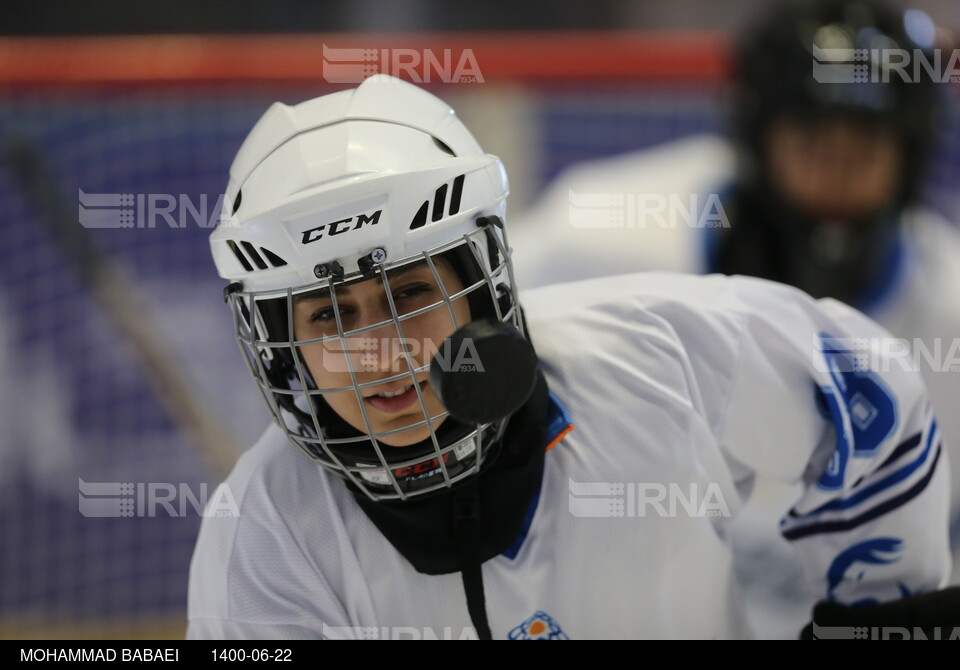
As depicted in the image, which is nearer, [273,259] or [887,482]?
[273,259]

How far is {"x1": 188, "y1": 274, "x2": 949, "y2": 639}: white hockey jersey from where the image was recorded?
4.62 ft

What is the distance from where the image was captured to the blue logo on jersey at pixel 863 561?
1.57 m

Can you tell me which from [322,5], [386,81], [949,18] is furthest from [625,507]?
[322,5]

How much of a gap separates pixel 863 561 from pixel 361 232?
36.0 inches

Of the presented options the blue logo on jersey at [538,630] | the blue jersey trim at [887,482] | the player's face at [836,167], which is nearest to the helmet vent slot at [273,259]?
the blue logo on jersey at [538,630]

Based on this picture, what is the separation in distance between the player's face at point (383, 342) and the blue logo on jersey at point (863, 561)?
690 mm

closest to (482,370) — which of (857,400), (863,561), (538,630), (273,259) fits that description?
(273,259)

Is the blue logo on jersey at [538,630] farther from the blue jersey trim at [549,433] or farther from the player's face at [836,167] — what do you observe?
the player's face at [836,167]

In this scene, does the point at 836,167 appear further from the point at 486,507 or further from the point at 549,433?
the point at 486,507

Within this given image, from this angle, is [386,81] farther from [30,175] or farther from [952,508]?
[952,508]

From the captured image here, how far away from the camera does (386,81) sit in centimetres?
142

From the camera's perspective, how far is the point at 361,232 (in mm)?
1272

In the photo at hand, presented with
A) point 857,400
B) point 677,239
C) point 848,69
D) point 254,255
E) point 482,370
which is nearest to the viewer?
point 482,370

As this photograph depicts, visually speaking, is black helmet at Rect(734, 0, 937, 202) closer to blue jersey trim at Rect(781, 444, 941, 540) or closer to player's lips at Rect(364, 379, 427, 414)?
blue jersey trim at Rect(781, 444, 941, 540)
